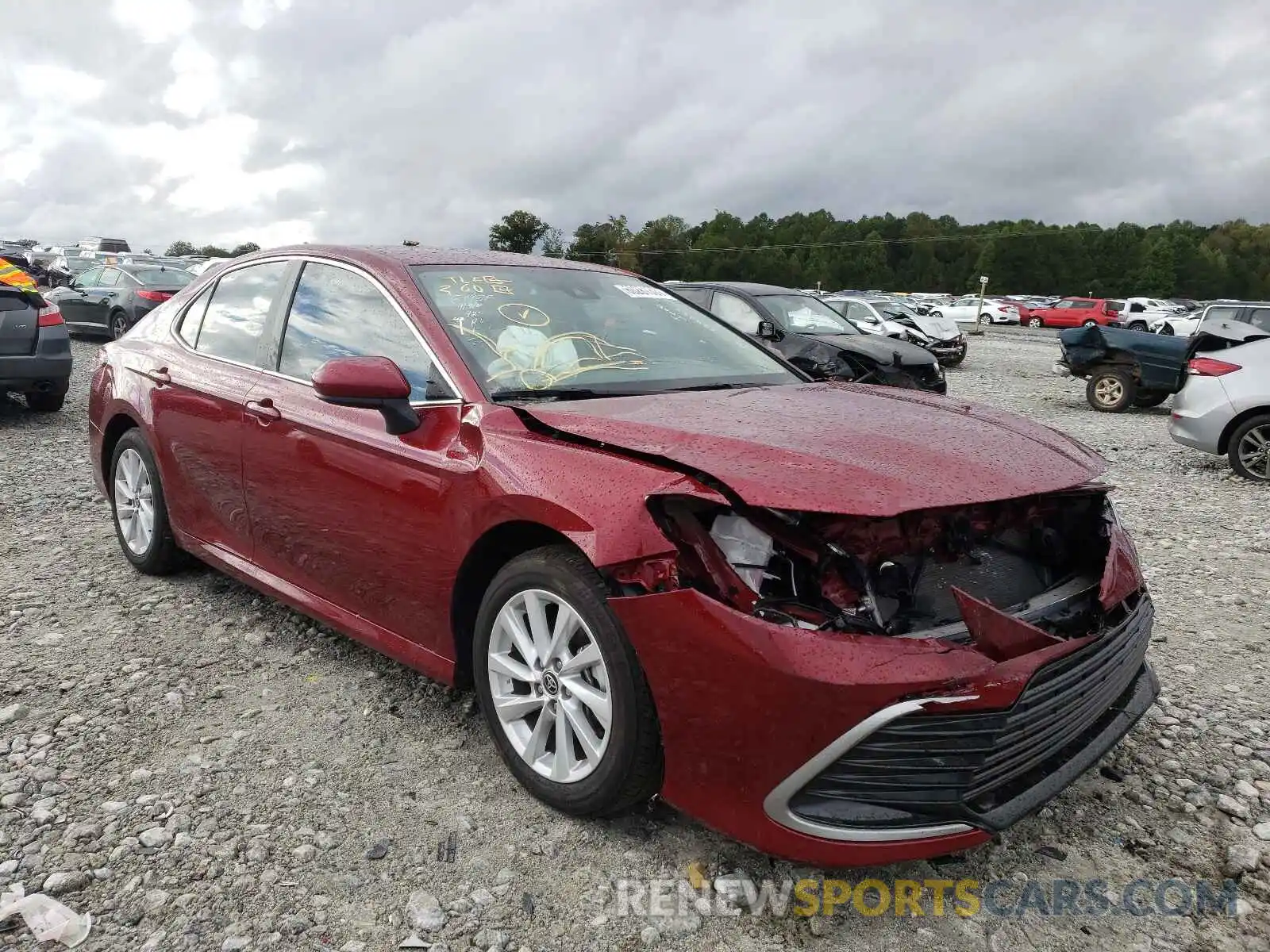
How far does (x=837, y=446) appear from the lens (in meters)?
2.47

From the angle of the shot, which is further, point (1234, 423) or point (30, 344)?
point (30, 344)

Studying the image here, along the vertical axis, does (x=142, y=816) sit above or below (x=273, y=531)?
below

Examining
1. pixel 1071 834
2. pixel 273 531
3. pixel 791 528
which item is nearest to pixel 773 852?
pixel 791 528

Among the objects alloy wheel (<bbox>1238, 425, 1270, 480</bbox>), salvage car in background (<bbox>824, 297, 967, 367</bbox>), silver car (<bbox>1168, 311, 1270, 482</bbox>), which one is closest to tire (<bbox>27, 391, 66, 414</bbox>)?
silver car (<bbox>1168, 311, 1270, 482</bbox>)

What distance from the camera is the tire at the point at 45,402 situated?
31.3 feet

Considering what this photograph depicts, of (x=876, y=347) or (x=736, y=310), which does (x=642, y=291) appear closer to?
(x=736, y=310)

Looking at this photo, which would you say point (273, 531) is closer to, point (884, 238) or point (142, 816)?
point (142, 816)

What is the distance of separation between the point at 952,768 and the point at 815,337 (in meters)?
9.86

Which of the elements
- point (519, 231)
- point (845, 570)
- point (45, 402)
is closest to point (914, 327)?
point (45, 402)

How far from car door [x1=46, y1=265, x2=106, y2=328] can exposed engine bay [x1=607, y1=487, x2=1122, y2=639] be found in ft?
58.0

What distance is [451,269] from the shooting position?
137 inches

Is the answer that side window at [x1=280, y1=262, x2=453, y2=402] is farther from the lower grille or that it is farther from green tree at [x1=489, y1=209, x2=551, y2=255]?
green tree at [x1=489, y1=209, x2=551, y2=255]

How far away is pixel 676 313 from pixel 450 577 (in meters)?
1.60

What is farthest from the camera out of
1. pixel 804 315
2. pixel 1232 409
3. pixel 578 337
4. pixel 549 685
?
pixel 804 315
